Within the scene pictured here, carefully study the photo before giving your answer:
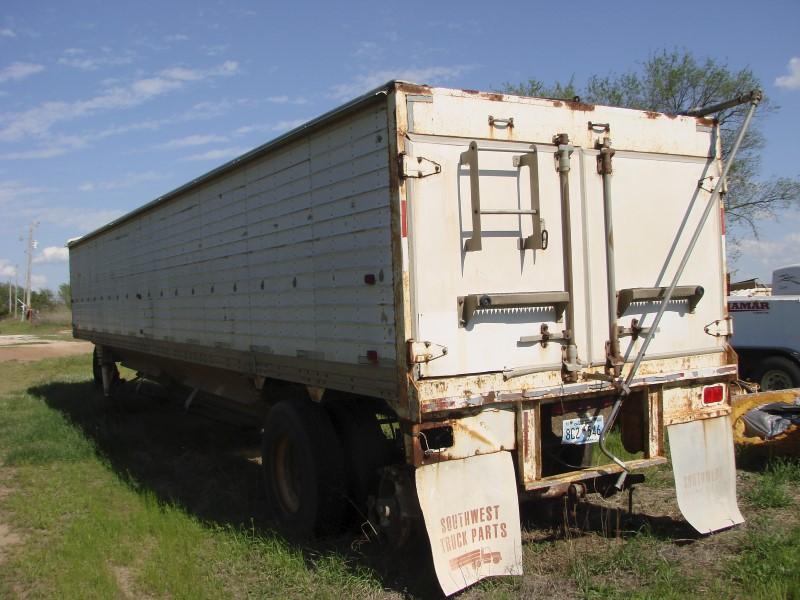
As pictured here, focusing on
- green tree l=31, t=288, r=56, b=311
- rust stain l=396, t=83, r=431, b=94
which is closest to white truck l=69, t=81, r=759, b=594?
rust stain l=396, t=83, r=431, b=94

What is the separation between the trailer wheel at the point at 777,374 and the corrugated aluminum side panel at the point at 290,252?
766 centimetres

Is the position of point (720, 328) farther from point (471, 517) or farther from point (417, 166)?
point (417, 166)

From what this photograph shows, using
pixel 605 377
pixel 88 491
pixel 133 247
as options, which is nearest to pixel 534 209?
pixel 605 377

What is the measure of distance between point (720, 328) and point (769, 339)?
5778mm

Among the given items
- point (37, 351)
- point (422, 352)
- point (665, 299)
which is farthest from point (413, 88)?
point (37, 351)

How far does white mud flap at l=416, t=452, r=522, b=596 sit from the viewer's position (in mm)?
4059

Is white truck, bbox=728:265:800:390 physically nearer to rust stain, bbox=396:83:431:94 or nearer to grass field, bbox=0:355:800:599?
grass field, bbox=0:355:800:599

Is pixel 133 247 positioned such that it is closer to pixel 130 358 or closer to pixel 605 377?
pixel 130 358

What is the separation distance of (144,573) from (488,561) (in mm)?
2372

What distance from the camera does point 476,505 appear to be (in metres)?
4.21

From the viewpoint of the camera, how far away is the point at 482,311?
429 cm

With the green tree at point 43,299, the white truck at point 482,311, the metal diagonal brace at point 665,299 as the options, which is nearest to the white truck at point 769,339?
the white truck at point 482,311

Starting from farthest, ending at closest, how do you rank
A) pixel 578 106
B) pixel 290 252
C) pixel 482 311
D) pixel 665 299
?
1. pixel 290 252
2. pixel 578 106
3. pixel 665 299
4. pixel 482 311

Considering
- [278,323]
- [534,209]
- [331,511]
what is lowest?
[331,511]
